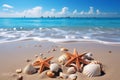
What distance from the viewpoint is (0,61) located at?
5.05 metres

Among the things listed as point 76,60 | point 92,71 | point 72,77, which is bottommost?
point 72,77

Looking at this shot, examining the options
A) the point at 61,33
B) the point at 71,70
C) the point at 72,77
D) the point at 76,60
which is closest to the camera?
the point at 72,77

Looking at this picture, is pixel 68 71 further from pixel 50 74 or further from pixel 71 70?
pixel 50 74

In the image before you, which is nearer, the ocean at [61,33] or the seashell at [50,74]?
the seashell at [50,74]

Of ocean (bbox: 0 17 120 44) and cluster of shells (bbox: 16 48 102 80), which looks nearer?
cluster of shells (bbox: 16 48 102 80)

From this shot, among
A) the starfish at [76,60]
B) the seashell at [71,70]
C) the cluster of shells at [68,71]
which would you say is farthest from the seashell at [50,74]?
the starfish at [76,60]

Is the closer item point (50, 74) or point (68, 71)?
point (50, 74)

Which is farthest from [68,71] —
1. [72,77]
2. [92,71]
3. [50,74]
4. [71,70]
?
[92,71]

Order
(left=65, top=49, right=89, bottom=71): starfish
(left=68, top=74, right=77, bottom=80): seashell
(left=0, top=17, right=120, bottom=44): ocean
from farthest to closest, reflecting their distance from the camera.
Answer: (left=0, top=17, right=120, bottom=44): ocean → (left=65, top=49, right=89, bottom=71): starfish → (left=68, top=74, right=77, bottom=80): seashell

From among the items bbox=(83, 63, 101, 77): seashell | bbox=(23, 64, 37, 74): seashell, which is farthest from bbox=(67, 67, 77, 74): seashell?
bbox=(23, 64, 37, 74): seashell

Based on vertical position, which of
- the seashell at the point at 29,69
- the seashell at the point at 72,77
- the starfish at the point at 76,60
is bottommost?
the seashell at the point at 72,77

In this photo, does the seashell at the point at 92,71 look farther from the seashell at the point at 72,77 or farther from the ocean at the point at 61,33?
the ocean at the point at 61,33

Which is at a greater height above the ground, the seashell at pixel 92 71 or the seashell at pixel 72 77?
the seashell at pixel 92 71

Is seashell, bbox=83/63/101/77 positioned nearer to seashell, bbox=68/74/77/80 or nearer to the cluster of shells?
the cluster of shells
